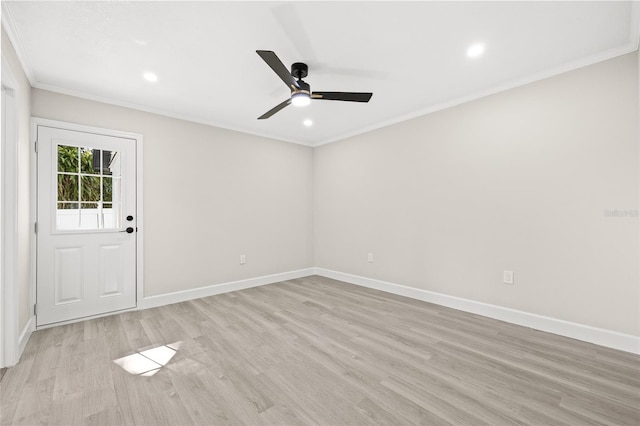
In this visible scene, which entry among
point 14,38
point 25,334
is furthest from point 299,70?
point 25,334

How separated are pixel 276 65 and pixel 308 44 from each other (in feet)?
1.35

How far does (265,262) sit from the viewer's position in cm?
478

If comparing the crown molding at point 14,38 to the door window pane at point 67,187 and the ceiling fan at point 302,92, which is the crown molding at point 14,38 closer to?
the door window pane at point 67,187

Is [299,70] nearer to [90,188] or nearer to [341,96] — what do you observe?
[341,96]

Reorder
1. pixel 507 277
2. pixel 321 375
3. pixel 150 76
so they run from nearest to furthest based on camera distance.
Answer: pixel 321 375
pixel 150 76
pixel 507 277

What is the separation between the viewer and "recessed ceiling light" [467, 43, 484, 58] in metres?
2.36

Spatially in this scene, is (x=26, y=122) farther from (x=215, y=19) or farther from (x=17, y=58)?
(x=215, y=19)

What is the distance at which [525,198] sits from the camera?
2.93 metres

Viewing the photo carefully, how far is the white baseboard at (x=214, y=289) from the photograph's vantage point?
361 centimetres

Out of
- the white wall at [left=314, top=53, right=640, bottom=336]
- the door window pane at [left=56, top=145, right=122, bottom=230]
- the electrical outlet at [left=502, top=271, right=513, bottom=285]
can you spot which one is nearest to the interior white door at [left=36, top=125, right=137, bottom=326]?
the door window pane at [left=56, top=145, right=122, bottom=230]

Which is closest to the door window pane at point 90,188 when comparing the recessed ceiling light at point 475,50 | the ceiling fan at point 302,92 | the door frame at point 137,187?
the door frame at point 137,187

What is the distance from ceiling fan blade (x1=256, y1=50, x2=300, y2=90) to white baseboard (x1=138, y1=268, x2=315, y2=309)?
120 inches

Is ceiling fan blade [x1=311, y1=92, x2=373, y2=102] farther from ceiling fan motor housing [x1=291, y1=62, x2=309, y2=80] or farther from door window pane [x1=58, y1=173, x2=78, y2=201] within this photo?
door window pane [x1=58, y1=173, x2=78, y2=201]

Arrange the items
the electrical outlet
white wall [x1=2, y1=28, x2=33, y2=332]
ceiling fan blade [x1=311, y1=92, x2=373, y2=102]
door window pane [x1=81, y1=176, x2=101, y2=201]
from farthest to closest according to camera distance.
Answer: door window pane [x1=81, y1=176, x2=101, y2=201]
the electrical outlet
ceiling fan blade [x1=311, y1=92, x2=373, y2=102]
white wall [x1=2, y1=28, x2=33, y2=332]
